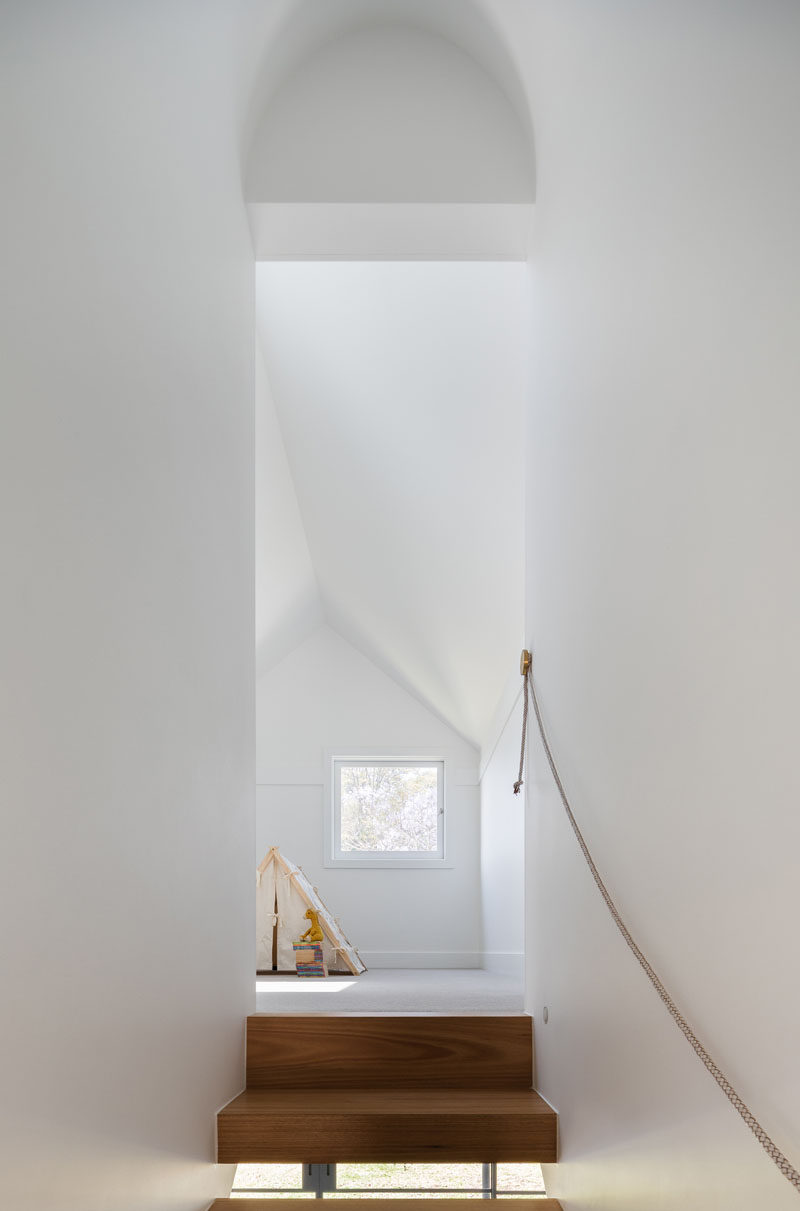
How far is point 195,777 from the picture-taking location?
7.36 feet

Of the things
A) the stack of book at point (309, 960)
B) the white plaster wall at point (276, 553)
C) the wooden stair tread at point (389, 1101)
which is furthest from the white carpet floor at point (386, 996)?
the white plaster wall at point (276, 553)

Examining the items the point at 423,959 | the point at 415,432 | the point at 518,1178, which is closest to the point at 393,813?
the point at 423,959

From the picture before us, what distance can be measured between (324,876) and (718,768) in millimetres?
5949

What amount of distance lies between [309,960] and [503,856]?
1296 millimetres

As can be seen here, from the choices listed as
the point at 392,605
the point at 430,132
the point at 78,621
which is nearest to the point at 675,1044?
the point at 78,621

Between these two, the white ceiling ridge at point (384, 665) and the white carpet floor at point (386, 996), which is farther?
the white ceiling ridge at point (384, 665)

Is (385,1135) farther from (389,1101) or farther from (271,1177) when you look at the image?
(271,1177)

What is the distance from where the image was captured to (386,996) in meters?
3.77

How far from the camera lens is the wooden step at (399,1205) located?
7.45ft

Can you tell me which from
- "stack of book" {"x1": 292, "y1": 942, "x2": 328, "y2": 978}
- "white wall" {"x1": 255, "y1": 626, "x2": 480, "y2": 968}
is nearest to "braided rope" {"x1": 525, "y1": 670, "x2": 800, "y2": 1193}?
"stack of book" {"x1": 292, "y1": 942, "x2": 328, "y2": 978}

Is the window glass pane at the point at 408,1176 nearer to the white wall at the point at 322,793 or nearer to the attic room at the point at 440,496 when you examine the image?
the white wall at the point at 322,793

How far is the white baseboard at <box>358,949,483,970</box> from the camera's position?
22.4 feet

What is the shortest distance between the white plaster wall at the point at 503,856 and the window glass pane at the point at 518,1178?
3.54 feet

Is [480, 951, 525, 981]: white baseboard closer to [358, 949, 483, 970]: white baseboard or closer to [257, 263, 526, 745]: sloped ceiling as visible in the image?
[358, 949, 483, 970]: white baseboard
